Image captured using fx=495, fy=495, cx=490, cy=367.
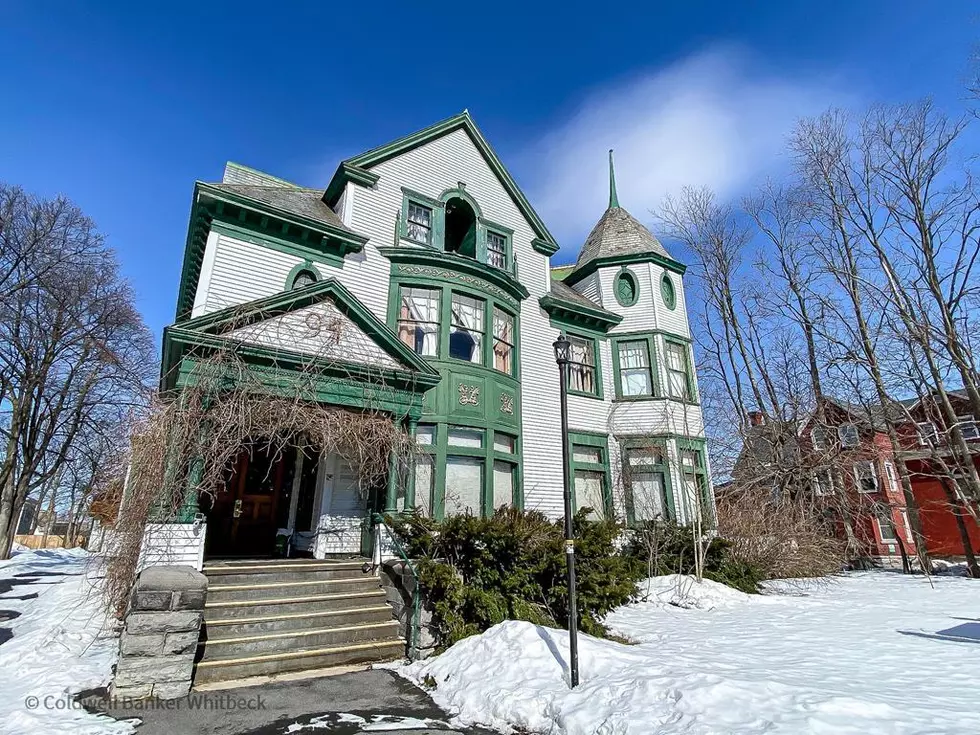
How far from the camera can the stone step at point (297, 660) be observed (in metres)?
5.88

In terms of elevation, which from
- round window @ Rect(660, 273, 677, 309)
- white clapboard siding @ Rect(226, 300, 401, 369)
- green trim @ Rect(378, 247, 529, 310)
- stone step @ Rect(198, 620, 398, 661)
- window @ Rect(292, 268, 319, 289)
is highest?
round window @ Rect(660, 273, 677, 309)

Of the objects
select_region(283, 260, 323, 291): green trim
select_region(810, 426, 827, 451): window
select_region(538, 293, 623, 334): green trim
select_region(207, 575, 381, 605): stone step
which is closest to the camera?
select_region(207, 575, 381, 605): stone step

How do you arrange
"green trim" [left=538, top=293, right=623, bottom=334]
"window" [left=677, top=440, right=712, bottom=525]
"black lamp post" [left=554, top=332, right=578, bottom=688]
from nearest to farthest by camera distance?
"black lamp post" [left=554, top=332, right=578, bottom=688] → "window" [left=677, top=440, right=712, bottom=525] → "green trim" [left=538, top=293, right=623, bottom=334]

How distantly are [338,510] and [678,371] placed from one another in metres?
11.3

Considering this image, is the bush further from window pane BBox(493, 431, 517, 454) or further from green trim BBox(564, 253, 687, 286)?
green trim BBox(564, 253, 687, 286)

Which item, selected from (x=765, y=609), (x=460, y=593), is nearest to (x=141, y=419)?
(x=460, y=593)

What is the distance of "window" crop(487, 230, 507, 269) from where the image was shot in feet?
48.1

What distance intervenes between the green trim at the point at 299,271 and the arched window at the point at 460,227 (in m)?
4.53

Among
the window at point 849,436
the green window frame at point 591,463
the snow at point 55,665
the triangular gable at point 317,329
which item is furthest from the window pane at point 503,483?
the window at point 849,436

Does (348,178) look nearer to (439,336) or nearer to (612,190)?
(439,336)

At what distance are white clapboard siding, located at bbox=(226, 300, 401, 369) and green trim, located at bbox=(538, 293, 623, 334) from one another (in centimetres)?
692

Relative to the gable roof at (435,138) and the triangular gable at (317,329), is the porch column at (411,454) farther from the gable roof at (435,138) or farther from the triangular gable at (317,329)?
the gable roof at (435,138)

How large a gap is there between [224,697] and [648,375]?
1344 centimetres

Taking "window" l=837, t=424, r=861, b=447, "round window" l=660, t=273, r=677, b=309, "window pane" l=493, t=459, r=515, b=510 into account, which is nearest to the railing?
"window pane" l=493, t=459, r=515, b=510
